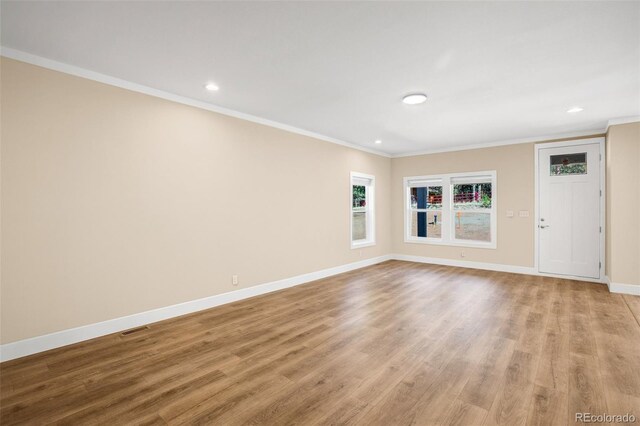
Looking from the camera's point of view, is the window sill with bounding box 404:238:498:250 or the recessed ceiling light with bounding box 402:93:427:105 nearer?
the recessed ceiling light with bounding box 402:93:427:105

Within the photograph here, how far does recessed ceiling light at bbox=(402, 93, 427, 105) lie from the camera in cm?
362

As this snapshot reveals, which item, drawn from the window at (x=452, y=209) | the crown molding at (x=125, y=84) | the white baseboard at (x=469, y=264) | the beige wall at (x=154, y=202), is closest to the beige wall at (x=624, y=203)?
the beige wall at (x=154, y=202)

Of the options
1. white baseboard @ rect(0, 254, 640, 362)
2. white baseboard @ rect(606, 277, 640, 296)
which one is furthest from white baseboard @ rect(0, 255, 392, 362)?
white baseboard @ rect(606, 277, 640, 296)

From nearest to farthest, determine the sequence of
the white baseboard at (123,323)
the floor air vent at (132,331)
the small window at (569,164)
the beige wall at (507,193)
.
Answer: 1. the white baseboard at (123,323)
2. the floor air vent at (132,331)
3. the small window at (569,164)
4. the beige wall at (507,193)

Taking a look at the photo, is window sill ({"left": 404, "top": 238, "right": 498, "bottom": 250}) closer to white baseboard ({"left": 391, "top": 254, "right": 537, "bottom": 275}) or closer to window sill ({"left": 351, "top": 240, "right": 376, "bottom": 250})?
white baseboard ({"left": 391, "top": 254, "right": 537, "bottom": 275})

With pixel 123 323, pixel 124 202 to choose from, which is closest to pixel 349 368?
pixel 123 323

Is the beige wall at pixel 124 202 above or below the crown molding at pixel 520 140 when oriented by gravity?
below

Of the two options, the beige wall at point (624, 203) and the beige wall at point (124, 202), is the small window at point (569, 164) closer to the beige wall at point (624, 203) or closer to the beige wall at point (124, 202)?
the beige wall at point (624, 203)

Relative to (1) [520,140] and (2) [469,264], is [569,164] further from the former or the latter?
(2) [469,264]

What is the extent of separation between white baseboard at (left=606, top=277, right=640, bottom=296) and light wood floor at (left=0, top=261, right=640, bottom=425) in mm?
651

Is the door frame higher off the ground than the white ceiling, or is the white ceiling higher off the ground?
the white ceiling

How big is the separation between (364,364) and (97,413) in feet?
6.26

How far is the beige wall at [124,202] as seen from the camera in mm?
2689

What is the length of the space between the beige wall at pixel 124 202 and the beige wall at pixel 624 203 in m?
5.03
